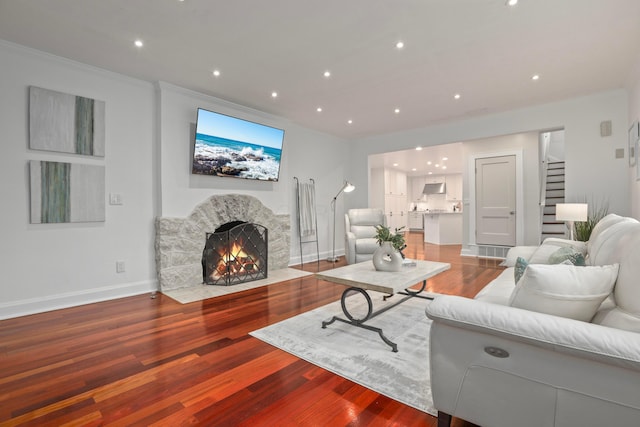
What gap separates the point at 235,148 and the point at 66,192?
2.05m

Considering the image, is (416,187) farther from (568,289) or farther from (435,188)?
(568,289)

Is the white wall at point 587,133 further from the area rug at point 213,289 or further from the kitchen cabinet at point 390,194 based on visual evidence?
the kitchen cabinet at point 390,194

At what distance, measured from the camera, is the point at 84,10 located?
251 centimetres

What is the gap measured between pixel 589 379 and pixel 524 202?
19.7 ft

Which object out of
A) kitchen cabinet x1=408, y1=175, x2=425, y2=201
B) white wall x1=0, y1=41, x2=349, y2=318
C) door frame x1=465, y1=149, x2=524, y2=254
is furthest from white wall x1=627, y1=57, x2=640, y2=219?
kitchen cabinet x1=408, y1=175, x2=425, y2=201

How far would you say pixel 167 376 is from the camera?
1.99 metres

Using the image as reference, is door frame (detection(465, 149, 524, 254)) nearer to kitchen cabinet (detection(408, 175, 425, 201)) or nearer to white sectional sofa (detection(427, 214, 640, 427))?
white sectional sofa (detection(427, 214, 640, 427))

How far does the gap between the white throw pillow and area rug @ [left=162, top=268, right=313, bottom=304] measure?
10.8 ft

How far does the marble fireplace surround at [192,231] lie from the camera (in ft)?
12.9

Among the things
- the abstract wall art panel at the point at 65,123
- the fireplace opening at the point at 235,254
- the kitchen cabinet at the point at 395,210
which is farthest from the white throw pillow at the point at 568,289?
the kitchen cabinet at the point at 395,210

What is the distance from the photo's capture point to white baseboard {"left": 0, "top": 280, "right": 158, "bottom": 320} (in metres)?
3.07

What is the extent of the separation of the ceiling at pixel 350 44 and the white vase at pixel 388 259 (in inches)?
78.2

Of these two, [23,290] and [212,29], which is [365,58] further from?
[23,290]

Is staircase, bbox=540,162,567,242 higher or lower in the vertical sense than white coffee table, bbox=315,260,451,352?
higher
